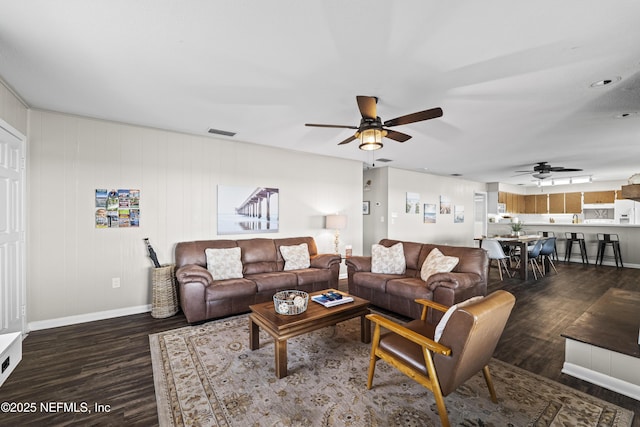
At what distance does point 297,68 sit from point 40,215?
3.49 metres

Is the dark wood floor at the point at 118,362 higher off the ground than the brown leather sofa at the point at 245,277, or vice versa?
the brown leather sofa at the point at 245,277

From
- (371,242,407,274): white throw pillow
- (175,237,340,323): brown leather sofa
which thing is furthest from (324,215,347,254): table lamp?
(371,242,407,274): white throw pillow

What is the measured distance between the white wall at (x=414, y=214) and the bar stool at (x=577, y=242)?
2.53 meters

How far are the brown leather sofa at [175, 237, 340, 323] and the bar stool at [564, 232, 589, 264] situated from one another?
7.73 m

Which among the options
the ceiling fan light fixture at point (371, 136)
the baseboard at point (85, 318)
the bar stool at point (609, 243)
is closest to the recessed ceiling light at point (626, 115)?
the ceiling fan light fixture at point (371, 136)

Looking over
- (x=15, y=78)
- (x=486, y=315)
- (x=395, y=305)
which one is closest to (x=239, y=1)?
(x=486, y=315)

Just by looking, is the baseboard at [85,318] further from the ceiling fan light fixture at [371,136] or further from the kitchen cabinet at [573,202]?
the kitchen cabinet at [573,202]

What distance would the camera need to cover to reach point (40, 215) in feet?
10.6

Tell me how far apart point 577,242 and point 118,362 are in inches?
431

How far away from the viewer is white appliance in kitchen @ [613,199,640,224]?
25.2 feet

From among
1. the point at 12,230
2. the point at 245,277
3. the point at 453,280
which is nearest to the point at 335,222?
the point at 245,277

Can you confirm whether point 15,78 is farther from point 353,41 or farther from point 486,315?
point 486,315

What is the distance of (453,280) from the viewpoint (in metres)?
3.12

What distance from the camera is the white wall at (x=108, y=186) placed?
3248 millimetres
